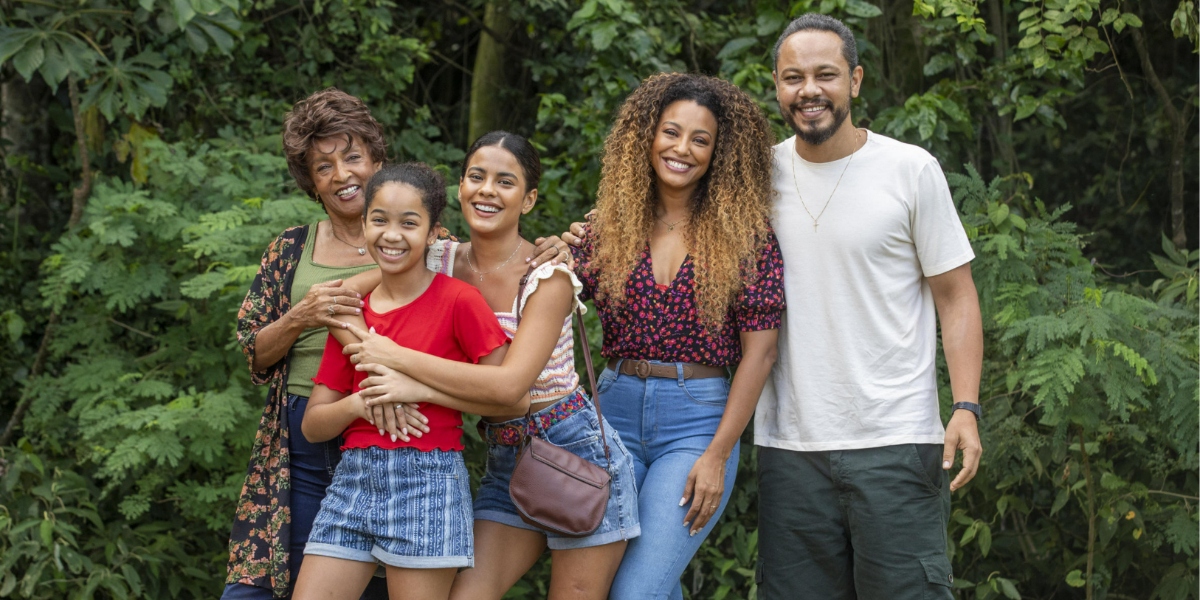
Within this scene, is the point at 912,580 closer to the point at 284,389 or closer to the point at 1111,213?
the point at 284,389

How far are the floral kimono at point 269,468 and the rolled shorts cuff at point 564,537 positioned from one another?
50cm

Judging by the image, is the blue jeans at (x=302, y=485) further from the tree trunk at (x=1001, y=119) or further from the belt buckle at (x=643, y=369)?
the tree trunk at (x=1001, y=119)

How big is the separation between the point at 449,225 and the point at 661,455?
2.22 m

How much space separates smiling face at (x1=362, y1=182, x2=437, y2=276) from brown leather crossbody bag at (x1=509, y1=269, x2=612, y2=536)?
0.51 metres

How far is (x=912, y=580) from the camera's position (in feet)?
8.70

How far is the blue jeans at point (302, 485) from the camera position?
260 centimetres

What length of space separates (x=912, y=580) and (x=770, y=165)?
1.14 metres

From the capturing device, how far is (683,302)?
265 cm

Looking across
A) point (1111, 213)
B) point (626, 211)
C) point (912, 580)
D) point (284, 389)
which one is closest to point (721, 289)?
point (626, 211)

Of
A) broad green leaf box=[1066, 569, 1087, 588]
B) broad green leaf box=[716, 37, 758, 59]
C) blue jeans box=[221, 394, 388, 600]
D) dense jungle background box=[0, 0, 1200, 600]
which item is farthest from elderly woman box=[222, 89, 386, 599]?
broad green leaf box=[1066, 569, 1087, 588]

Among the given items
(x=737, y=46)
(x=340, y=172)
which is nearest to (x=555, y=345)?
(x=340, y=172)

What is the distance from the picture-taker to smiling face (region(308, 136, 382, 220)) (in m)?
2.69

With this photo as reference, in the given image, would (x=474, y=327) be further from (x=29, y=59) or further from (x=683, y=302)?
(x=29, y=59)

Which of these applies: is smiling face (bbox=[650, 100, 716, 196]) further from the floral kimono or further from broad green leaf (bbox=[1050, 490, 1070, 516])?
broad green leaf (bbox=[1050, 490, 1070, 516])
